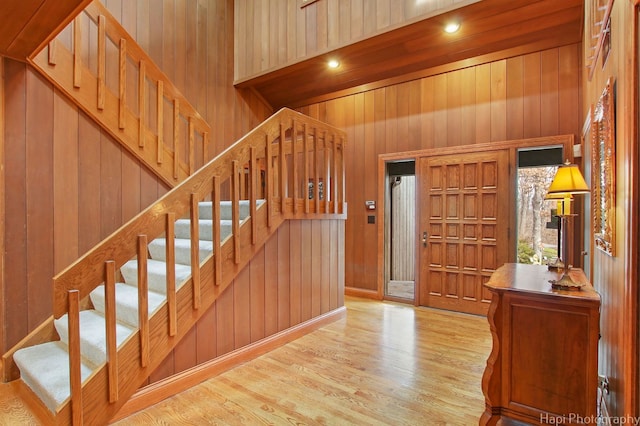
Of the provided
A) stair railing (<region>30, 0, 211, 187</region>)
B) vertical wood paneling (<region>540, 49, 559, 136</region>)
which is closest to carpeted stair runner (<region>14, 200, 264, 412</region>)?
stair railing (<region>30, 0, 211, 187</region>)

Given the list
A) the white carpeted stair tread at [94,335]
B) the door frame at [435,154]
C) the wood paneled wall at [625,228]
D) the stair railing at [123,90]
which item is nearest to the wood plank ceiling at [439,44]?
the door frame at [435,154]

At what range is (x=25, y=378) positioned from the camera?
2.38 m

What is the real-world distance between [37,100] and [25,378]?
2.16 m

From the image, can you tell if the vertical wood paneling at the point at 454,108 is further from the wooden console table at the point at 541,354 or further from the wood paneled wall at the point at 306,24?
the wooden console table at the point at 541,354

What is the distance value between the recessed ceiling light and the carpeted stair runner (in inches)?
108

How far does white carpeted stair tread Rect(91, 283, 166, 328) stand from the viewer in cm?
244

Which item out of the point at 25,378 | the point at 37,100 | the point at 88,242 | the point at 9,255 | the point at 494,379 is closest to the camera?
the point at 494,379

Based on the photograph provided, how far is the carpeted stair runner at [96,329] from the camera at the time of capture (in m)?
2.14

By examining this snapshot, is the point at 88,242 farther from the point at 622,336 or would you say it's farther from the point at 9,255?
the point at 622,336

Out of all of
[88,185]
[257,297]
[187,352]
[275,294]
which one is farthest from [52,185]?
[275,294]

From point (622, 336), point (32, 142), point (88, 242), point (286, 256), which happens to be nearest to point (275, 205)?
point (286, 256)

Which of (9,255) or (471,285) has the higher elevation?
(9,255)

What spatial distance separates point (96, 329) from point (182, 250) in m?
0.83

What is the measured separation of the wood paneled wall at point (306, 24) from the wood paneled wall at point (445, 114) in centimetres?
118
